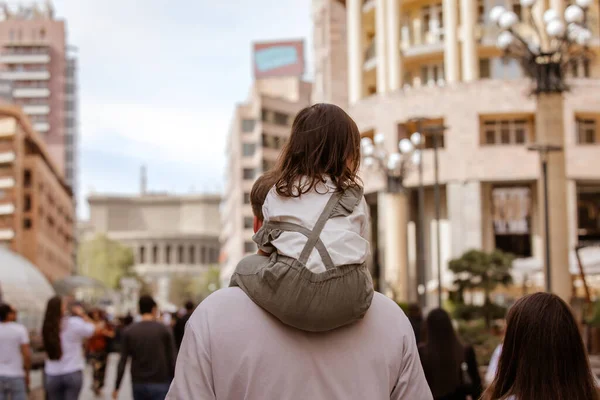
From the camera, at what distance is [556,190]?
2284cm

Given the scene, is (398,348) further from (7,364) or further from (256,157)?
(256,157)

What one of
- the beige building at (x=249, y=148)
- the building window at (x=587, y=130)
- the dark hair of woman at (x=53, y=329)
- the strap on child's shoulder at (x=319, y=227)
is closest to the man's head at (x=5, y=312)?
the dark hair of woman at (x=53, y=329)

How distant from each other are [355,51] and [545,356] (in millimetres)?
51997

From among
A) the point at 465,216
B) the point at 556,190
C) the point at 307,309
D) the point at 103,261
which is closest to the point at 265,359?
the point at 307,309

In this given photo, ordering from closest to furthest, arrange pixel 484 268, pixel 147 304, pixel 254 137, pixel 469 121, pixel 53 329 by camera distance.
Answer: pixel 147 304, pixel 53 329, pixel 484 268, pixel 469 121, pixel 254 137

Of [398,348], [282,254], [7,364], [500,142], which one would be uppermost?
[500,142]

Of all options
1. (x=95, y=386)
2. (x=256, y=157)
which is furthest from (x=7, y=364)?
(x=256, y=157)

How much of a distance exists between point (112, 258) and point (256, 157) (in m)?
35.3

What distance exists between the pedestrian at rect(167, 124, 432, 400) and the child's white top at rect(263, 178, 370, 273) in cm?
15

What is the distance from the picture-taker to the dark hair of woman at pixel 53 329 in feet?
36.9

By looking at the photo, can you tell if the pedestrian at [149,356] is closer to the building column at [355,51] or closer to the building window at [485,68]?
the building window at [485,68]

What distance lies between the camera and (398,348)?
3086 millimetres

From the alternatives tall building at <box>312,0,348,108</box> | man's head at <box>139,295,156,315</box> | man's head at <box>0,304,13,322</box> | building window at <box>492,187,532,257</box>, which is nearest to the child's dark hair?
man's head at <box>139,295,156,315</box>

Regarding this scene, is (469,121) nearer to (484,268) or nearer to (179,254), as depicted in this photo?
(484,268)
